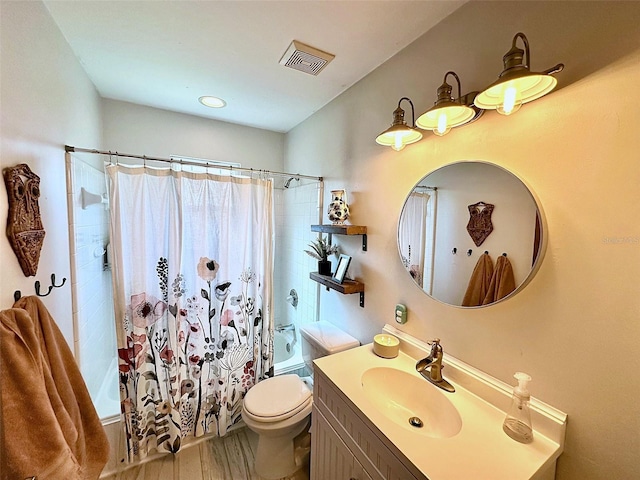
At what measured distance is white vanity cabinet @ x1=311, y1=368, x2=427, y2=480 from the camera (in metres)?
0.82

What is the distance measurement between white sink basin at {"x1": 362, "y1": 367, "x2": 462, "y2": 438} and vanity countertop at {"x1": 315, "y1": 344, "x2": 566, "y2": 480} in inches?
2.2

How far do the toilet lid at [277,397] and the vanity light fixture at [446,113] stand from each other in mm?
1644

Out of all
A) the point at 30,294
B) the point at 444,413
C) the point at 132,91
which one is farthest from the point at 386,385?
the point at 132,91

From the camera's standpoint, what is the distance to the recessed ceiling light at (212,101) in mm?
1938

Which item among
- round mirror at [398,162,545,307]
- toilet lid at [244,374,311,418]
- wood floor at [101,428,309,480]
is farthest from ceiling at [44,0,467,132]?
wood floor at [101,428,309,480]

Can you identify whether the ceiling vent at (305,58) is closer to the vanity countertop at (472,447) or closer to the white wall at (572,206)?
the white wall at (572,206)

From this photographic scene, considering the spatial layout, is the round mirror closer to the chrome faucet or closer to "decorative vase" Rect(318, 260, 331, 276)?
the chrome faucet

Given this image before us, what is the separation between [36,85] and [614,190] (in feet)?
6.87

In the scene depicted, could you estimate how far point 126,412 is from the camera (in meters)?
1.51

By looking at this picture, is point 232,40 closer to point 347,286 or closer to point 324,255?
point 324,255

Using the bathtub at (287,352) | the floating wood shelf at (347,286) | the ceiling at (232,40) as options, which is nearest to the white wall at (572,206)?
the ceiling at (232,40)

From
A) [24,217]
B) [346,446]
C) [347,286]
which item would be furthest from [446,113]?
[24,217]

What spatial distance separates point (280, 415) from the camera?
144 cm

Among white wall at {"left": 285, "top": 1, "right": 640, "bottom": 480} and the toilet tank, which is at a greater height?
white wall at {"left": 285, "top": 1, "right": 640, "bottom": 480}
